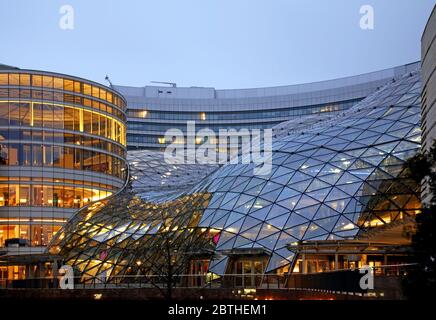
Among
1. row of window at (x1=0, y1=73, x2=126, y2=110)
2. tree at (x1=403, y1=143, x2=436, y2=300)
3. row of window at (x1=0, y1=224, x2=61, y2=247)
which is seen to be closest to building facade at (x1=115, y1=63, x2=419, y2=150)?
row of window at (x1=0, y1=73, x2=126, y2=110)

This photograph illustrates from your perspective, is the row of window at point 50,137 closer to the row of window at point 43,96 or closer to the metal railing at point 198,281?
the row of window at point 43,96

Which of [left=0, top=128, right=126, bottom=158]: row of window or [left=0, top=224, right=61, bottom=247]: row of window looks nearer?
[left=0, top=128, right=126, bottom=158]: row of window

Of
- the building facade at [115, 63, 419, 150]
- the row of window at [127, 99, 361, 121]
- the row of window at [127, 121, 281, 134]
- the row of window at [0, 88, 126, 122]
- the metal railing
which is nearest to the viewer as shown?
the metal railing

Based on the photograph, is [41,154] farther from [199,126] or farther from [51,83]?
[199,126]

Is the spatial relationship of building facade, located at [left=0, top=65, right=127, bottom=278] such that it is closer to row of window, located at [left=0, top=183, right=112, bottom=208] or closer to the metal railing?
row of window, located at [left=0, top=183, right=112, bottom=208]

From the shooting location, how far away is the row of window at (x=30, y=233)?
63406 mm

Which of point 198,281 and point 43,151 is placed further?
point 43,151

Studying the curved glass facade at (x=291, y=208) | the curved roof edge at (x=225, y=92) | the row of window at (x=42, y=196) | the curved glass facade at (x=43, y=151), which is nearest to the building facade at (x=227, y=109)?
the curved roof edge at (x=225, y=92)

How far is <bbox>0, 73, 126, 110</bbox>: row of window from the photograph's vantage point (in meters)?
63.2

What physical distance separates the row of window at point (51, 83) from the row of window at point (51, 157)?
216 inches

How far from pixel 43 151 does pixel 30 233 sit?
299 inches

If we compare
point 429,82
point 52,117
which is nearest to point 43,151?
point 52,117

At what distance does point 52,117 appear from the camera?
211ft
